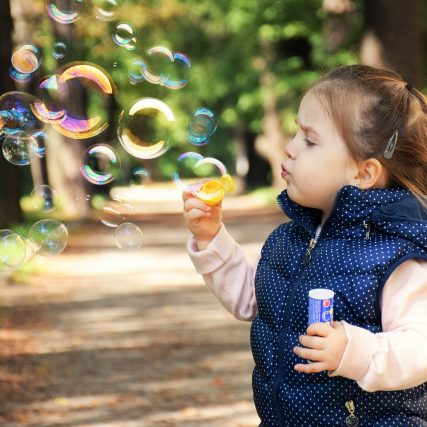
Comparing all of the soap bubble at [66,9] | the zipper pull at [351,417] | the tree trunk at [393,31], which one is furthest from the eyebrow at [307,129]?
the tree trunk at [393,31]

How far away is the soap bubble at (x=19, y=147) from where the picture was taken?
4.39m

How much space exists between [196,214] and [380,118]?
64 centimetres

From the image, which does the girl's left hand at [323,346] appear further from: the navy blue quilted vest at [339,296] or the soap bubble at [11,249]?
the soap bubble at [11,249]

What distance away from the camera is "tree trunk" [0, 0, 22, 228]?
10.8 meters

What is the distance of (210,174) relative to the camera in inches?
145

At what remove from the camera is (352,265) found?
231 cm

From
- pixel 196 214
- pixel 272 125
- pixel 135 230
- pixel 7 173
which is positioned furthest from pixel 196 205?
pixel 272 125

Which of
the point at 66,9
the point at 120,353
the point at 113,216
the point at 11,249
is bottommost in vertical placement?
the point at 120,353

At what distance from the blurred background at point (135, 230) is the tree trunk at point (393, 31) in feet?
0.06

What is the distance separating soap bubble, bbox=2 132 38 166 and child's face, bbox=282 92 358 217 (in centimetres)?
226

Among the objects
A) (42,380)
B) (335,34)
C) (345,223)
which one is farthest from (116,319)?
(335,34)

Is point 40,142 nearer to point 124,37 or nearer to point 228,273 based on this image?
point 124,37

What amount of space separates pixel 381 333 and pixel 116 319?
5.98 meters

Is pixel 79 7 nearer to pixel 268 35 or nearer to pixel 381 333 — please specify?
pixel 381 333
